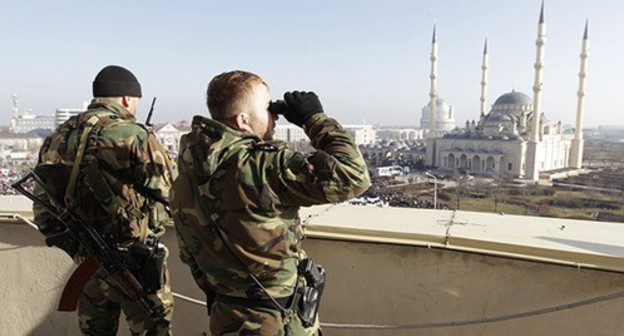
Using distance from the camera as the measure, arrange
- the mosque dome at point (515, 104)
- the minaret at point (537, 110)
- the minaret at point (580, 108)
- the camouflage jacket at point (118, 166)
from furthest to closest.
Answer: the mosque dome at point (515, 104) < the minaret at point (580, 108) < the minaret at point (537, 110) < the camouflage jacket at point (118, 166)

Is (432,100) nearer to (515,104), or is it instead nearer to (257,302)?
(515,104)

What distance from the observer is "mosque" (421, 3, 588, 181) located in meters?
40.4

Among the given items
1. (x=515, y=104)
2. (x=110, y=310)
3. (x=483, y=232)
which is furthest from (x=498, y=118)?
(x=110, y=310)

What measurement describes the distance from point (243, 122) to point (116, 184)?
66cm

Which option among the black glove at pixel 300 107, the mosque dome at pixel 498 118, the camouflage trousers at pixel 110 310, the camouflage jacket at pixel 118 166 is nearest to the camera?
the black glove at pixel 300 107

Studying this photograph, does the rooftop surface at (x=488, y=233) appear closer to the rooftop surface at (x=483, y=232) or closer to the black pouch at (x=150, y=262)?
the rooftop surface at (x=483, y=232)

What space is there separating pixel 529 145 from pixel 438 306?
43748mm

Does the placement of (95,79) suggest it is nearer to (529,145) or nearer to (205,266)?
(205,266)

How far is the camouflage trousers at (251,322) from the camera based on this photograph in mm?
1163

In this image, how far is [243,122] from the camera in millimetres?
1120

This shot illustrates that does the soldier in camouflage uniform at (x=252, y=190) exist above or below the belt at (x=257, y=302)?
above

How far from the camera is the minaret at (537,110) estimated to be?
37.2 m

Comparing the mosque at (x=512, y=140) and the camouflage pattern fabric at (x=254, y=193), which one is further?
the mosque at (x=512, y=140)

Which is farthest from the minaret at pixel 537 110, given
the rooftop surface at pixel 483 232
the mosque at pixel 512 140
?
the rooftop surface at pixel 483 232
